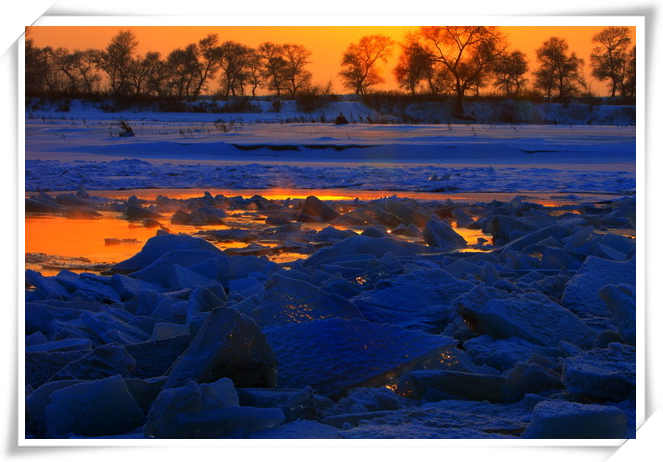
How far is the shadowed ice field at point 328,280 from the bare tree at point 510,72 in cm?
13

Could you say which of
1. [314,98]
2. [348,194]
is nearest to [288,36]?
[314,98]

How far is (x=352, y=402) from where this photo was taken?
1647mm

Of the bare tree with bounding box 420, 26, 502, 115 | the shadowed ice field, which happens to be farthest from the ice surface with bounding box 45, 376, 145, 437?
the bare tree with bounding box 420, 26, 502, 115

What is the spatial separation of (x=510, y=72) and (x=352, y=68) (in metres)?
0.47

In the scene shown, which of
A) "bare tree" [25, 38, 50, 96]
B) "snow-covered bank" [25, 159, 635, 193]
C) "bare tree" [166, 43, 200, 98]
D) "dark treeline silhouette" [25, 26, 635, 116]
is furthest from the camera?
"snow-covered bank" [25, 159, 635, 193]

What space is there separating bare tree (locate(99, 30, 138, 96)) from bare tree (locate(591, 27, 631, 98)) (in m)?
1.18

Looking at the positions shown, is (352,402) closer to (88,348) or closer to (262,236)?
(88,348)

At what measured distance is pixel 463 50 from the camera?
2.19m

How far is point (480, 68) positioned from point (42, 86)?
1198 millimetres

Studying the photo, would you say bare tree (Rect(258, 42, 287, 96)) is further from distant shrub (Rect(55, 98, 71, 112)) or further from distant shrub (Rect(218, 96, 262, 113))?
distant shrub (Rect(55, 98, 71, 112))

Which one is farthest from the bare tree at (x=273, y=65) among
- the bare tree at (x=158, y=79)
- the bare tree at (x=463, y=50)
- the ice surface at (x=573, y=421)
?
the ice surface at (x=573, y=421)

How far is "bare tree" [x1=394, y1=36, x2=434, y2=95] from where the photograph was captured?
213 cm

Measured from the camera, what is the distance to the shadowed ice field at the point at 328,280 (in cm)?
164

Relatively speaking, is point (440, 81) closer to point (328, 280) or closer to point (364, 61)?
point (364, 61)
